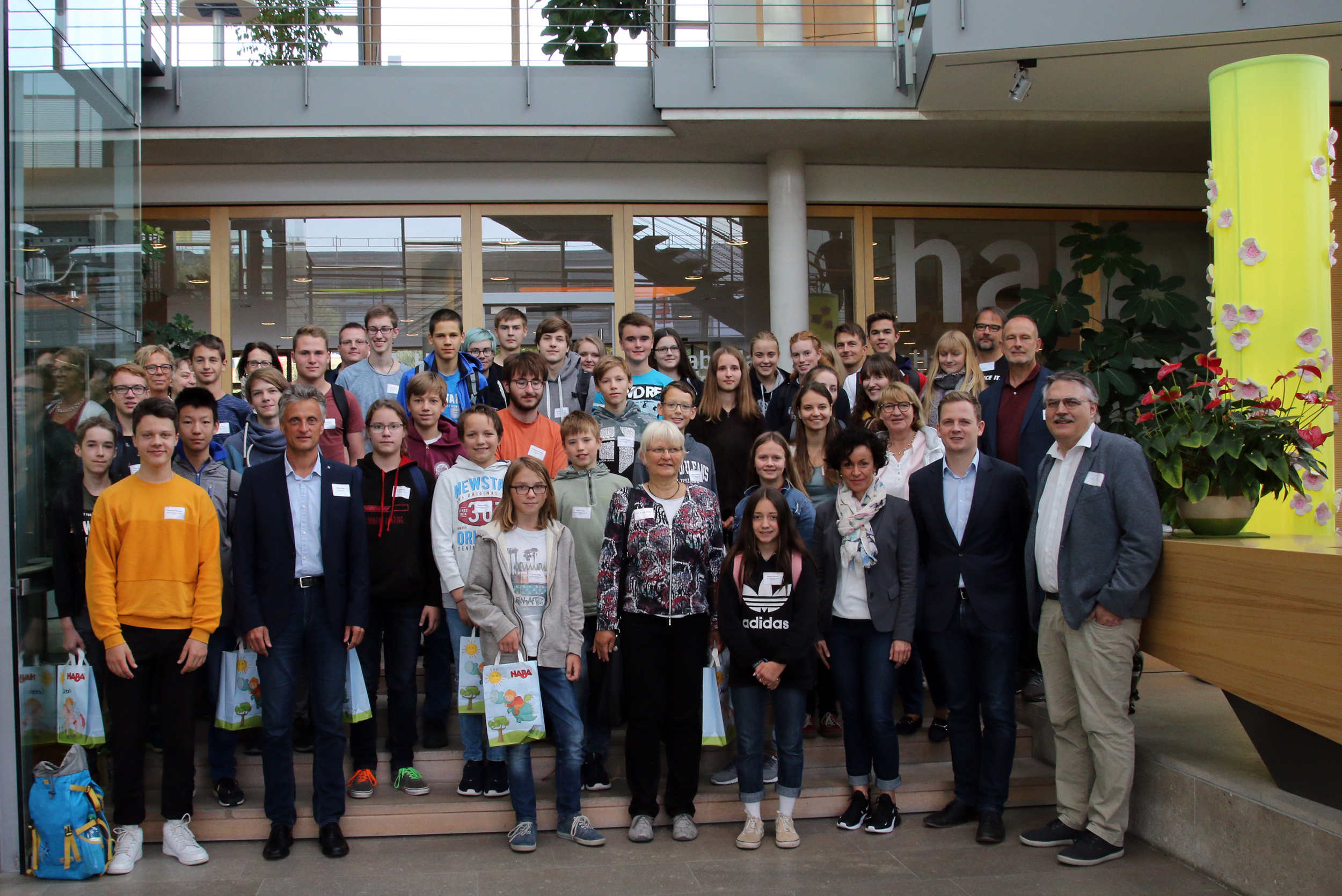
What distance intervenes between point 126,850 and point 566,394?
3198 millimetres

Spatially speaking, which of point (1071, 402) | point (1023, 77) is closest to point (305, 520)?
point (1071, 402)

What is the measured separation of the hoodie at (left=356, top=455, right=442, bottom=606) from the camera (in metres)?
4.81

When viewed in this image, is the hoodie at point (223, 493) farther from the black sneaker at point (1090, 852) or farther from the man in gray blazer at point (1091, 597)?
the black sneaker at point (1090, 852)

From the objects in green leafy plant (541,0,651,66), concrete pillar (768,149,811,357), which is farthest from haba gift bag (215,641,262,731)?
green leafy plant (541,0,651,66)

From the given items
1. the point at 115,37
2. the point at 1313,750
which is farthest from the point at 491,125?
the point at 1313,750

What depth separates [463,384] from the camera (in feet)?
20.5

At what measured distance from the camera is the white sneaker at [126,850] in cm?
424

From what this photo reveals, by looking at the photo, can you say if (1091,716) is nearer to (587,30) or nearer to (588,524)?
(588,524)

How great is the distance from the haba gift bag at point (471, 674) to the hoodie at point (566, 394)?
1.78m

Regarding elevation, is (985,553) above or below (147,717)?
above

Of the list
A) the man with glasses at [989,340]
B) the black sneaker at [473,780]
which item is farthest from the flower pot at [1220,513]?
the black sneaker at [473,780]

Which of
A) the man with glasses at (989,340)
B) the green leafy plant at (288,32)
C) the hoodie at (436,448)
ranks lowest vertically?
the hoodie at (436,448)

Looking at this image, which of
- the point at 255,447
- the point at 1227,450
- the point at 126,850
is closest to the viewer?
the point at 1227,450

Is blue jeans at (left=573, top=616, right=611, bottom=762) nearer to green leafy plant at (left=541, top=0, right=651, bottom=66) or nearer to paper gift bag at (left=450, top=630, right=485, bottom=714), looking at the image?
paper gift bag at (left=450, top=630, right=485, bottom=714)
